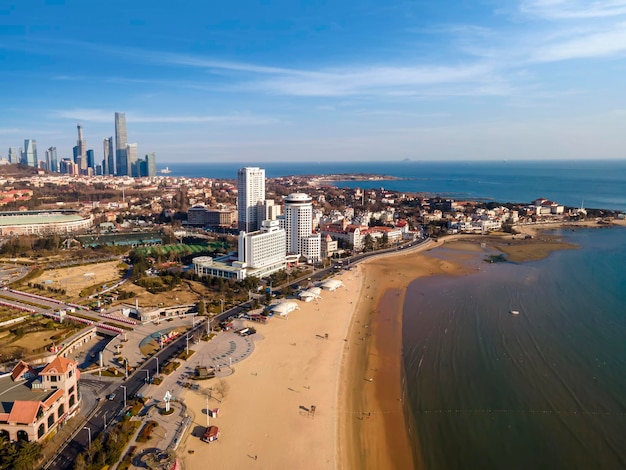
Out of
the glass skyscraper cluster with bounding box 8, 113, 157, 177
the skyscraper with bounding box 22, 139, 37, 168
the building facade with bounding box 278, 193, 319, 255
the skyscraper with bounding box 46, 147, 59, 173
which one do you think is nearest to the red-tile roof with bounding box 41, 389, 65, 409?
the building facade with bounding box 278, 193, 319, 255

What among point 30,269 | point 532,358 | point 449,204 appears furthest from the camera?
point 449,204

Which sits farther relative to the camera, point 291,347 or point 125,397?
point 291,347

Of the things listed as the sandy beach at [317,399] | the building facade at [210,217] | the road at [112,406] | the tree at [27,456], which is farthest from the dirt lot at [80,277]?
A: the building facade at [210,217]

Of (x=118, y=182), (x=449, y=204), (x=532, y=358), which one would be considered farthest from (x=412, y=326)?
(x=118, y=182)

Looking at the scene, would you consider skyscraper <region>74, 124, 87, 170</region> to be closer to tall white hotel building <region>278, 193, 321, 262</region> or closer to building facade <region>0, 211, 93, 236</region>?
building facade <region>0, 211, 93, 236</region>

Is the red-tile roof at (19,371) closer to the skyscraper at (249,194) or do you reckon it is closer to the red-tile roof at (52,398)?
the red-tile roof at (52,398)

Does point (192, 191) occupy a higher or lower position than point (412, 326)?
higher

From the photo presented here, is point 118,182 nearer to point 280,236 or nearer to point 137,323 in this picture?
point 280,236
